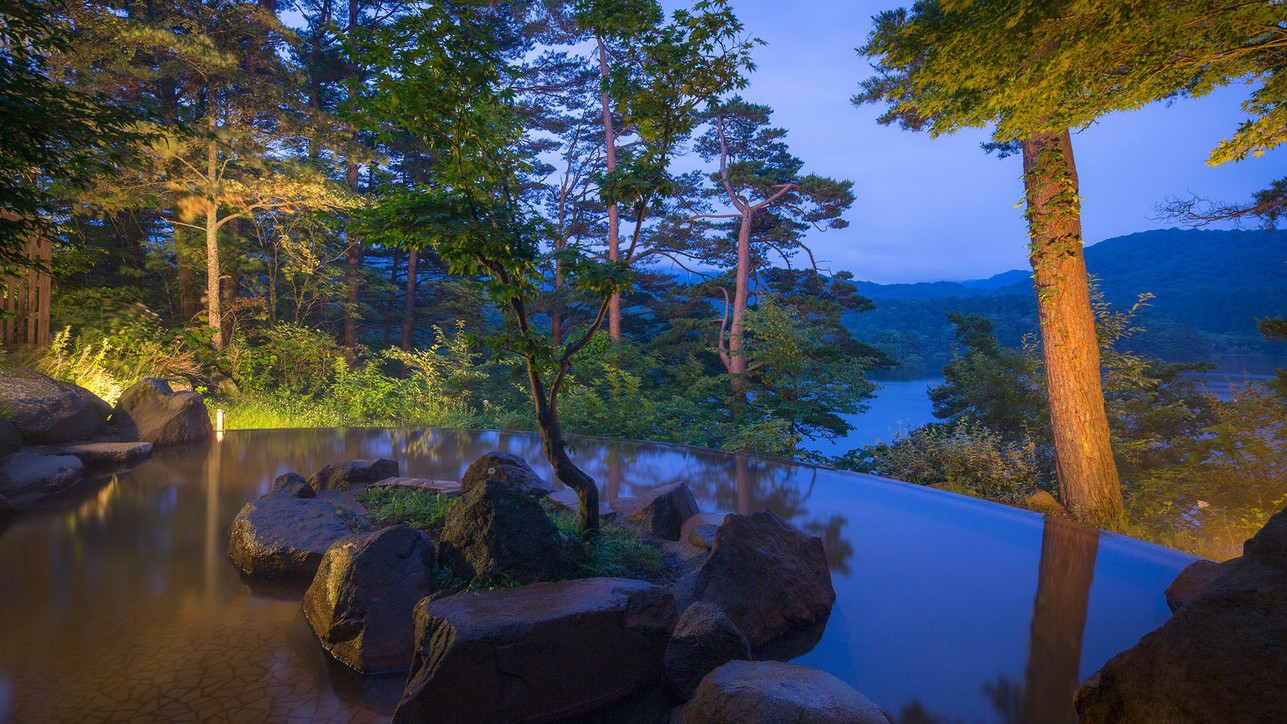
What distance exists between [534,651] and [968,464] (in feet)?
21.7

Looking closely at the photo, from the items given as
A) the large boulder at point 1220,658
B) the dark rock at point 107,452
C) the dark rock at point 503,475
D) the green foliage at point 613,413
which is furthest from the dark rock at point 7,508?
the large boulder at point 1220,658

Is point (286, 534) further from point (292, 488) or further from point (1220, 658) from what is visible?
point (1220, 658)

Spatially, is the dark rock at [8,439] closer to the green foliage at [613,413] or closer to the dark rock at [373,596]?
the dark rock at [373,596]

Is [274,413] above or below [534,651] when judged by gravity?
above

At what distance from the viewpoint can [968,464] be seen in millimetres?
7172

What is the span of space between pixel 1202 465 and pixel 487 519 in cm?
850

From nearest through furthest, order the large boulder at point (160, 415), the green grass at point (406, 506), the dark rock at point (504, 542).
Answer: the dark rock at point (504, 542) < the green grass at point (406, 506) < the large boulder at point (160, 415)

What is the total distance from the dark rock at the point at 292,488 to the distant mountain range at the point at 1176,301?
37.2 feet

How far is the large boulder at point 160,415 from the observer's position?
765 centimetres

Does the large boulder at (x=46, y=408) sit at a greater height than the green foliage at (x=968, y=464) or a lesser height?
greater

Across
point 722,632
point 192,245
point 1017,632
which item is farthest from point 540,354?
point 192,245

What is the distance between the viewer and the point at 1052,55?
4.54 metres

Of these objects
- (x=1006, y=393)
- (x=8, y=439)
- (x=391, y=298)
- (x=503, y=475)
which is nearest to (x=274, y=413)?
(x=8, y=439)

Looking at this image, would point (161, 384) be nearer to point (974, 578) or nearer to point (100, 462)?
point (100, 462)
